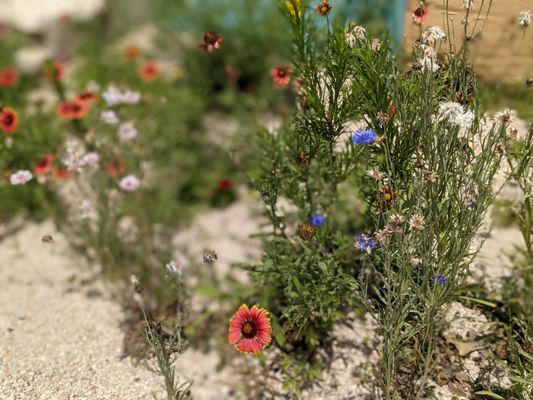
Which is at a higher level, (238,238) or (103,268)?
(238,238)

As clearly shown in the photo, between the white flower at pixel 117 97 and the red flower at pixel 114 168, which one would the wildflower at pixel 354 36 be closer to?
the white flower at pixel 117 97

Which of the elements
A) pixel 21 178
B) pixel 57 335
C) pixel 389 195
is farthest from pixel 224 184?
pixel 389 195

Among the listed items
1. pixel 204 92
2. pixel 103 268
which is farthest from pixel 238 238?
pixel 204 92

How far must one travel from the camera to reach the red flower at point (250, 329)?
2.15 metres

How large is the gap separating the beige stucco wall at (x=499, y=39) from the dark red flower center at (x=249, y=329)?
1.63m

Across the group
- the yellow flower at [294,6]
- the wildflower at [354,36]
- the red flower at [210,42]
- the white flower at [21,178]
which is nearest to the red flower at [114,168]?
the white flower at [21,178]

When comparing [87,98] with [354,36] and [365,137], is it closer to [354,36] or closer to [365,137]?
[354,36]

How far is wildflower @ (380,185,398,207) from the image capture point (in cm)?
195

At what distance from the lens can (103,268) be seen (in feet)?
11.2

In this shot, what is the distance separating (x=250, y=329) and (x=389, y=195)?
0.80 m

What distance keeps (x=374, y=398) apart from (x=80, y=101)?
2.44 m

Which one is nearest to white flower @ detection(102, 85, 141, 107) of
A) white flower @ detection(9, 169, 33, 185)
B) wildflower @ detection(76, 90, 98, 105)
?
wildflower @ detection(76, 90, 98, 105)

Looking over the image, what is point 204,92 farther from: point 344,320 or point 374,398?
point 374,398

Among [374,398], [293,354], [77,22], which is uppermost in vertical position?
[77,22]
